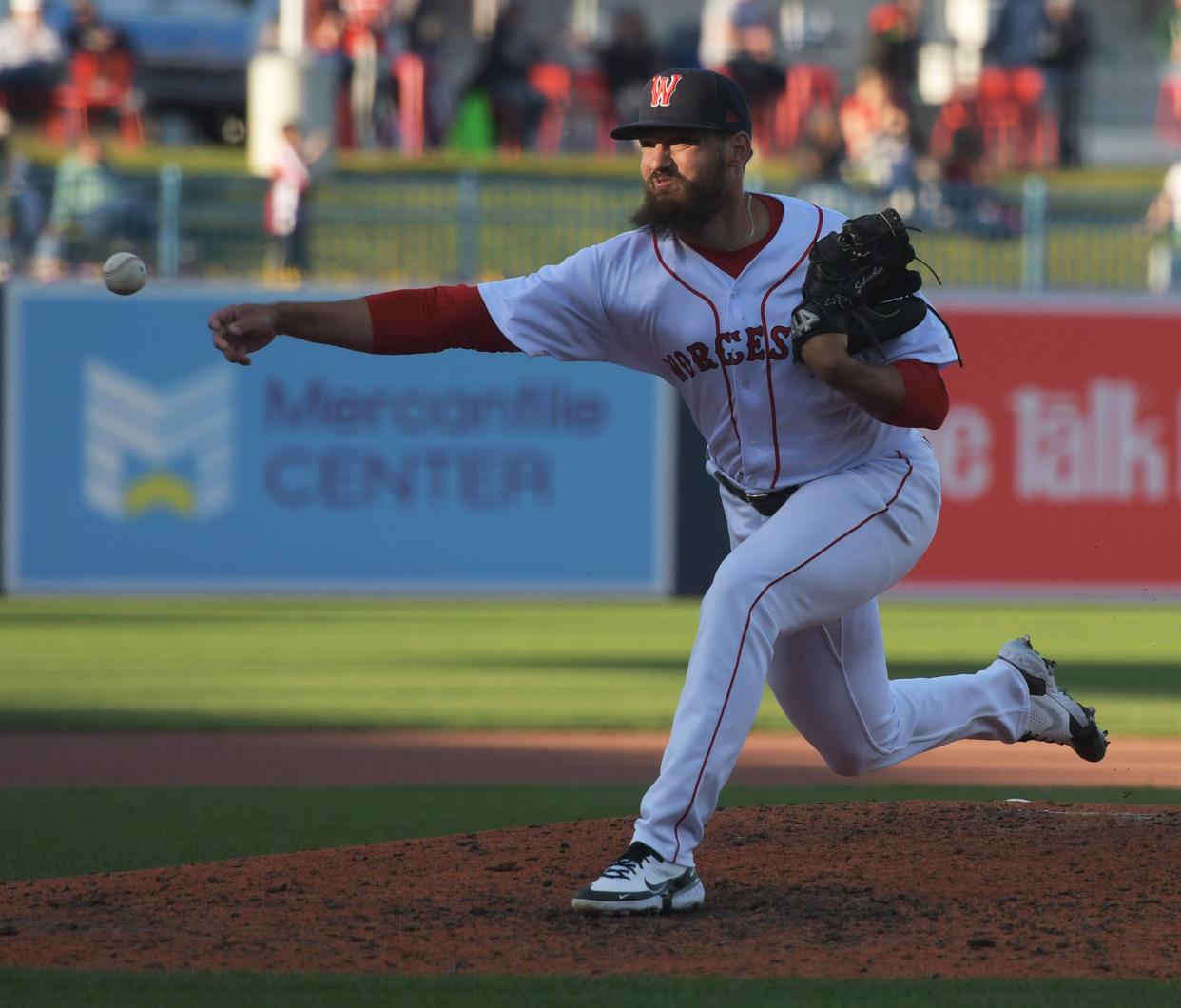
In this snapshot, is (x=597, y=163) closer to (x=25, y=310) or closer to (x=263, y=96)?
(x=263, y=96)

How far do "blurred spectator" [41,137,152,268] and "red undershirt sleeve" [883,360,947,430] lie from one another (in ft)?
39.5

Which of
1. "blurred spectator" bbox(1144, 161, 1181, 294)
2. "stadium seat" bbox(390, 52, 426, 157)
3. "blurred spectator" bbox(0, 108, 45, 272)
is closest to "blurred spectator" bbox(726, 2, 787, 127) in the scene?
"stadium seat" bbox(390, 52, 426, 157)

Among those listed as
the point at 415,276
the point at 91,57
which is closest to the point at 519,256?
the point at 415,276

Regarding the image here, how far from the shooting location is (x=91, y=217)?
16109 millimetres

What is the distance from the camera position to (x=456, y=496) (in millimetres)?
15672

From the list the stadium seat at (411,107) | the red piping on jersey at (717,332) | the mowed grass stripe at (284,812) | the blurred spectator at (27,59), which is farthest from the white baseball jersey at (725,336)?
the stadium seat at (411,107)

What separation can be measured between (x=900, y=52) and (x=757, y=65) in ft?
4.87

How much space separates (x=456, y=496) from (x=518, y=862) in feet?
33.3

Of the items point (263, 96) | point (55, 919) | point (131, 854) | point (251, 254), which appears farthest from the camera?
point (263, 96)

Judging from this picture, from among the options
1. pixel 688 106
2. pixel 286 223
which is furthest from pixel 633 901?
pixel 286 223

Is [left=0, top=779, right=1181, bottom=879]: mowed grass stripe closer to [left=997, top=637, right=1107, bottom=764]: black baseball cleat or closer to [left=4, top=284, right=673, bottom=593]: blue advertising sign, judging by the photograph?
[left=997, top=637, right=1107, bottom=764]: black baseball cleat

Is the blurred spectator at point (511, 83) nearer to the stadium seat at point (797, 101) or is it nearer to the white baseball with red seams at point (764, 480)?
the stadium seat at point (797, 101)

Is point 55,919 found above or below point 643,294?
below

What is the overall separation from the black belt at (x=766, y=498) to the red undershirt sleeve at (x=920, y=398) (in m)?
0.40
